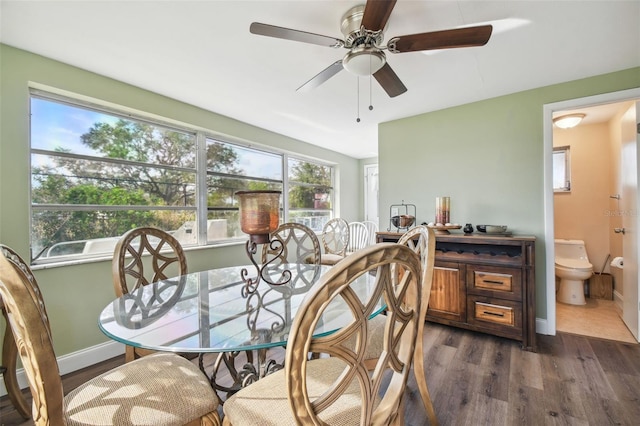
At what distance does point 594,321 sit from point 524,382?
5.60 ft

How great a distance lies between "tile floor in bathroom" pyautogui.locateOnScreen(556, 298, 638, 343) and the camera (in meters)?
2.50

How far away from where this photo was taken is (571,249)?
11.2ft

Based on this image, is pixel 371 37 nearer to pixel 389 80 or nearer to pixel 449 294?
pixel 389 80

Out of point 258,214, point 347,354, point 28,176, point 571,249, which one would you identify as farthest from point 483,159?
point 28,176

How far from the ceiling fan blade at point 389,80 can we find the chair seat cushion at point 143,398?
200cm

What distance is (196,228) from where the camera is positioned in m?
3.03

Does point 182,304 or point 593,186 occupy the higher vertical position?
point 593,186

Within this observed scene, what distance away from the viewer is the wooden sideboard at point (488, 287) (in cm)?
230

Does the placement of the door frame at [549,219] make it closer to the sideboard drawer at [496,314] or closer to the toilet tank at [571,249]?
the sideboard drawer at [496,314]

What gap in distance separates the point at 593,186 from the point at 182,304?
484cm

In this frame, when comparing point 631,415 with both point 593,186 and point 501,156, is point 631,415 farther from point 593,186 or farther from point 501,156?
point 593,186

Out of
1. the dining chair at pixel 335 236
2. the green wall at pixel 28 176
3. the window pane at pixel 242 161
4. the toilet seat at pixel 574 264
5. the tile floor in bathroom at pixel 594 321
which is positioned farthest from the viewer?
the dining chair at pixel 335 236

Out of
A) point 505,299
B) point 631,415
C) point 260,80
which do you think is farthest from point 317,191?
point 631,415

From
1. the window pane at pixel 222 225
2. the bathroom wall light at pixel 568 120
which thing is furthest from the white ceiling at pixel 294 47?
the window pane at pixel 222 225
